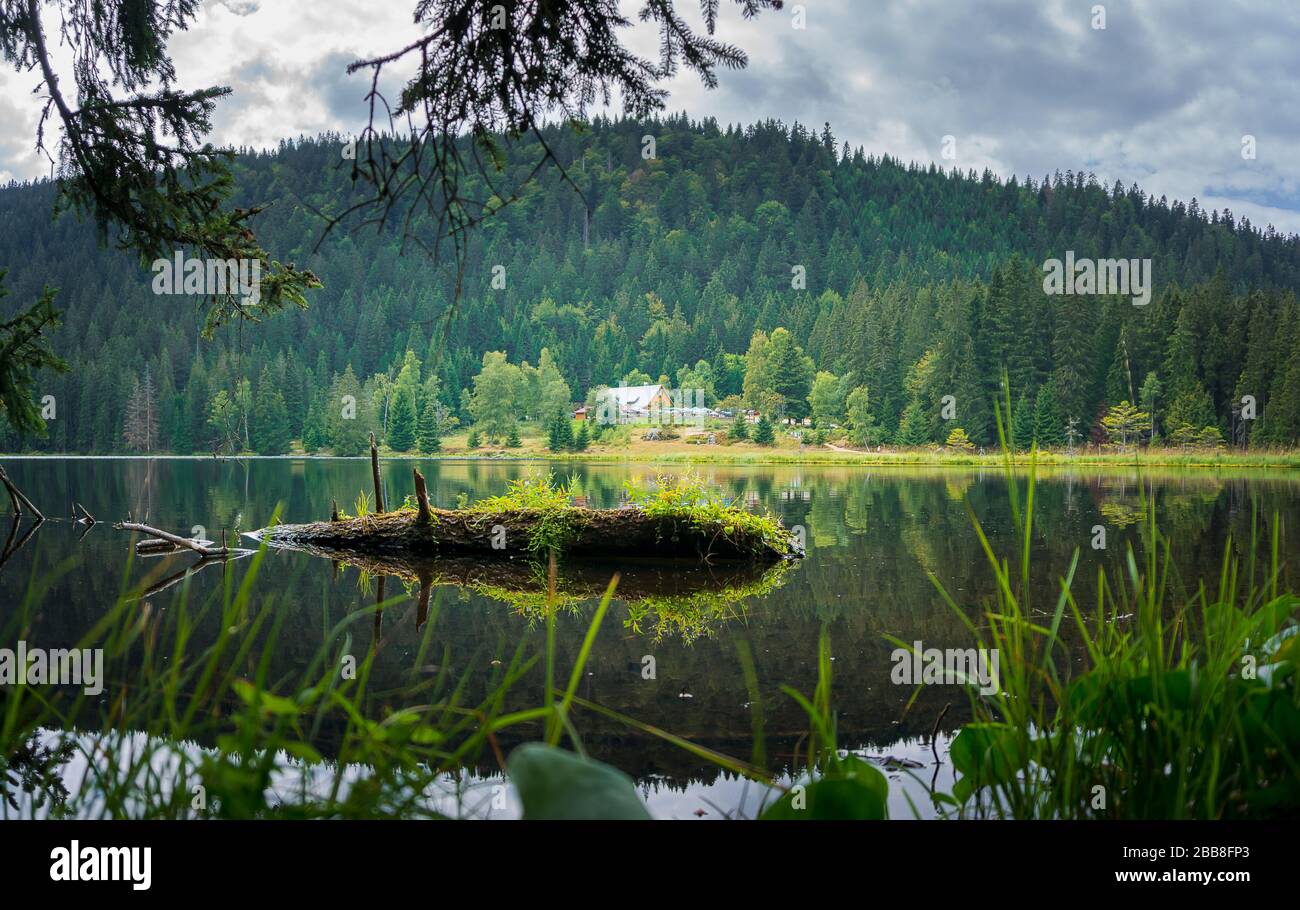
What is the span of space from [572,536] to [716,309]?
11677cm

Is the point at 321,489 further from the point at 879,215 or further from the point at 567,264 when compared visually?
the point at 879,215

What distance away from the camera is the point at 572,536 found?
429 inches

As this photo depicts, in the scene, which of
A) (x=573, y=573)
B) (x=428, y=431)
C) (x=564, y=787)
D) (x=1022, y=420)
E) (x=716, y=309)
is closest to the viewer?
(x=564, y=787)

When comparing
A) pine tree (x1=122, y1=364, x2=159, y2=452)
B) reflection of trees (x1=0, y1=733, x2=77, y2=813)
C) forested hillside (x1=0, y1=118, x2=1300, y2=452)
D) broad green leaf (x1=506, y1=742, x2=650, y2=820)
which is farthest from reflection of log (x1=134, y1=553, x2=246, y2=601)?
pine tree (x1=122, y1=364, x2=159, y2=452)

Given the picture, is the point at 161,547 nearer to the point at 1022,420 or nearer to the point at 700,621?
the point at 700,621

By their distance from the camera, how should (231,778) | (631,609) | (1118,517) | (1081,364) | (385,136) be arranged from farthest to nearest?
(1081,364) → (1118,517) → (631,609) → (385,136) → (231,778)

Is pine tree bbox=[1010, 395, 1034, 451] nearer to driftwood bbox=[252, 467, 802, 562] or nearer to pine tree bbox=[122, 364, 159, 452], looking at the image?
driftwood bbox=[252, 467, 802, 562]

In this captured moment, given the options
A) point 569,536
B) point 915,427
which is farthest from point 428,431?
point 569,536

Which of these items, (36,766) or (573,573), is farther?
(573,573)

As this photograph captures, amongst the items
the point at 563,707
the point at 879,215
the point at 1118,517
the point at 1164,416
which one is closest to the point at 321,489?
the point at 1118,517

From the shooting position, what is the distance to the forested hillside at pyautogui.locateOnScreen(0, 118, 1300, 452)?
174 feet

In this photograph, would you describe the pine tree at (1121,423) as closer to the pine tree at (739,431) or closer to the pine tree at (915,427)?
the pine tree at (915,427)
